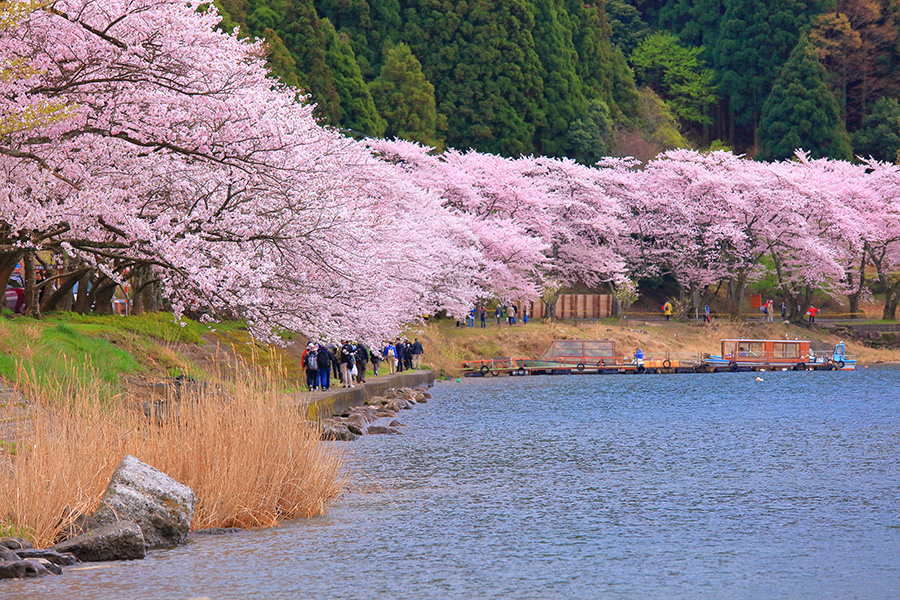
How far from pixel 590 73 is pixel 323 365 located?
5490 cm

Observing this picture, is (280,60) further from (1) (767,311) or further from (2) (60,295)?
(2) (60,295)

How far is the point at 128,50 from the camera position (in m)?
19.2

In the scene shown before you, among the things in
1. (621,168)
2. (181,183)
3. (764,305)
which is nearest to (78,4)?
(181,183)

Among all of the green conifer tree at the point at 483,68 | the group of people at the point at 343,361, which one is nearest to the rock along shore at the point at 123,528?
the group of people at the point at 343,361

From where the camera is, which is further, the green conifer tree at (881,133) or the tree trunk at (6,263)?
the green conifer tree at (881,133)

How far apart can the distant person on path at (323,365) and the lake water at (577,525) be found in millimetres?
3184

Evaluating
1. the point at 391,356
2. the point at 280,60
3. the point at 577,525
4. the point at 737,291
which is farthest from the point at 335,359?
the point at 737,291

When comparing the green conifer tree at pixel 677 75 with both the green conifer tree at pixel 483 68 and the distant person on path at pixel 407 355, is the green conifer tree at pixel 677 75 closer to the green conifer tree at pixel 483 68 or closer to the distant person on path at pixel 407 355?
the green conifer tree at pixel 483 68

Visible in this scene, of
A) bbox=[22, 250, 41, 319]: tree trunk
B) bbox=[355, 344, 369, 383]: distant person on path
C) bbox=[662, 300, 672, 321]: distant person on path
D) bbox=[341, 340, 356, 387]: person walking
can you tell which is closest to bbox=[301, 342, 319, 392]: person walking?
bbox=[341, 340, 356, 387]: person walking

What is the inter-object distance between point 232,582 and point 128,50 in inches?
459

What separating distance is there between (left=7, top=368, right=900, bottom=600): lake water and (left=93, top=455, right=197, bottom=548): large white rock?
291 mm

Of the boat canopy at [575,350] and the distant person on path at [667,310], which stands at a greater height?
the distant person on path at [667,310]

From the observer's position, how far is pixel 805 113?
77.1 meters

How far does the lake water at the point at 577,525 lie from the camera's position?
10984 millimetres
